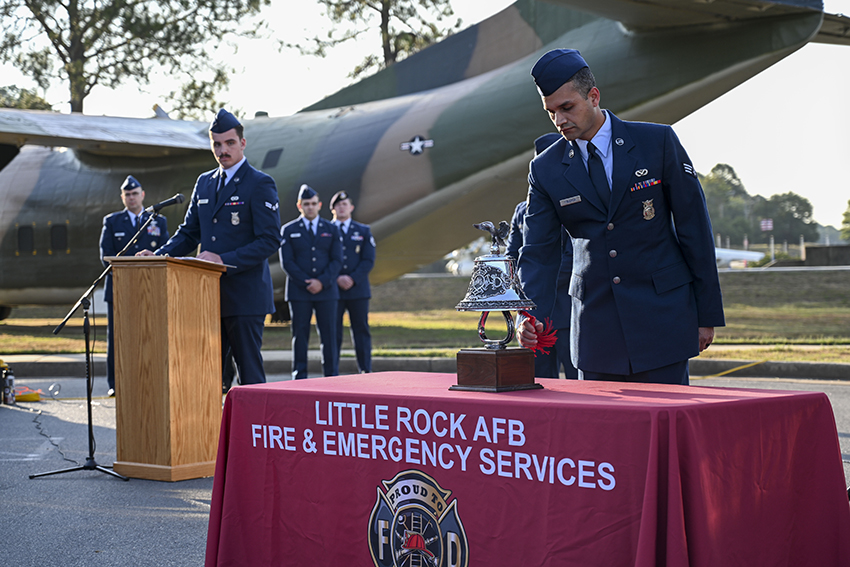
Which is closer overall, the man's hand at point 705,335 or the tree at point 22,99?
the man's hand at point 705,335

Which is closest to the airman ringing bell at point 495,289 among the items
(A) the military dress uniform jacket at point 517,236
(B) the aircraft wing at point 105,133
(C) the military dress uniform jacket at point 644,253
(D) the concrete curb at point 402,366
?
(C) the military dress uniform jacket at point 644,253

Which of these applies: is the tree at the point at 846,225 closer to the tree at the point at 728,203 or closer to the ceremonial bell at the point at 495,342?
the tree at the point at 728,203

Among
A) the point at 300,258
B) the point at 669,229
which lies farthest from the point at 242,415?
the point at 300,258

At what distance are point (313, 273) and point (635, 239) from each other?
19.2 ft

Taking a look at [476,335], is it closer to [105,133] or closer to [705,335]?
[105,133]

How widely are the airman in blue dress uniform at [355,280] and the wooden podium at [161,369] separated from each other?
3806mm

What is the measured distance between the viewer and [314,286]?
26.3ft

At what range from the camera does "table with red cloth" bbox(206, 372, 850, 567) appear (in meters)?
1.84

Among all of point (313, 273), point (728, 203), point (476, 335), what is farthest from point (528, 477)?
point (728, 203)

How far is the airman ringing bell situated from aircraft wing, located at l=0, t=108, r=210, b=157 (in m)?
9.57

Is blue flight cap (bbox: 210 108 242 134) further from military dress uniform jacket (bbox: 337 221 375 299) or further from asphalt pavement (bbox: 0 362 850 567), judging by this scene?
military dress uniform jacket (bbox: 337 221 375 299)

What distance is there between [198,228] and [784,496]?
401cm

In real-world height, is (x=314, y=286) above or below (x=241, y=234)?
below

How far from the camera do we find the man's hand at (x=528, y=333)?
248cm
